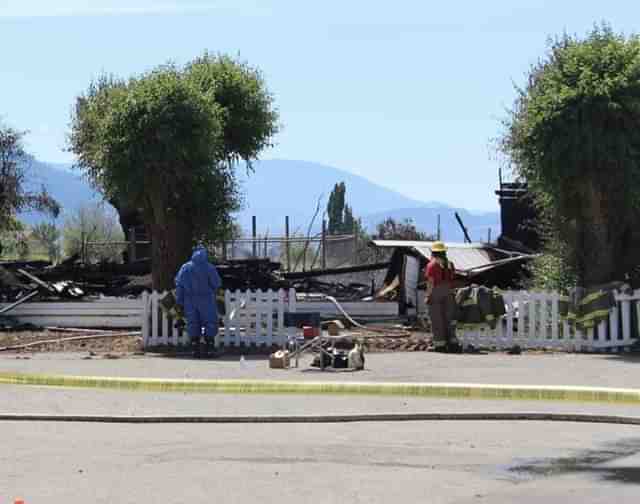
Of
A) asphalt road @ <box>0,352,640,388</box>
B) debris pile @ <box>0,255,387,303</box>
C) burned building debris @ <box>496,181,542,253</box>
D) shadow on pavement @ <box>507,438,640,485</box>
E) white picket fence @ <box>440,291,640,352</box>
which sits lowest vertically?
shadow on pavement @ <box>507,438,640,485</box>

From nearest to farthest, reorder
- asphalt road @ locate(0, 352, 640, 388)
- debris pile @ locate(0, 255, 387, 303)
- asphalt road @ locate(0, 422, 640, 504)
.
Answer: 1. asphalt road @ locate(0, 422, 640, 504)
2. asphalt road @ locate(0, 352, 640, 388)
3. debris pile @ locate(0, 255, 387, 303)

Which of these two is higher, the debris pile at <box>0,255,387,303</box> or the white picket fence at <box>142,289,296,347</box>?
the debris pile at <box>0,255,387,303</box>

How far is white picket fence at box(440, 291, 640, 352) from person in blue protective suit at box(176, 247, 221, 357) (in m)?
4.09

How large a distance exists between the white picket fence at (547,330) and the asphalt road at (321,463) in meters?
8.31

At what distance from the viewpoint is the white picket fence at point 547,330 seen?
2105cm

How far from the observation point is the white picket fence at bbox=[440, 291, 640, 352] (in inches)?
829

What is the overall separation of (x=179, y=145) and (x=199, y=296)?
12.0 feet

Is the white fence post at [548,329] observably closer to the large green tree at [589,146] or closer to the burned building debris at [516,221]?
the large green tree at [589,146]

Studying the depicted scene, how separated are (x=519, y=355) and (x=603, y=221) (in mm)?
2898

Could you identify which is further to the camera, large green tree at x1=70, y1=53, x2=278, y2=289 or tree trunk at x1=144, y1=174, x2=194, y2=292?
tree trunk at x1=144, y1=174, x2=194, y2=292

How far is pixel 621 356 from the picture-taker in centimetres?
2020

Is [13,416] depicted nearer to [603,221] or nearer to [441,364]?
[441,364]

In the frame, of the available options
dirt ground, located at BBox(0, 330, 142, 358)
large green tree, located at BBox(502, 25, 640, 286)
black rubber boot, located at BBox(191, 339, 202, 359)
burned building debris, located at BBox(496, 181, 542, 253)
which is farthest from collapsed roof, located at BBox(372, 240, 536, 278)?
black rubber boot, located at BBox(191, 339, 202, 359)

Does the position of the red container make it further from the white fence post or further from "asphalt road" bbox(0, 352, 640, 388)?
the white fence post
